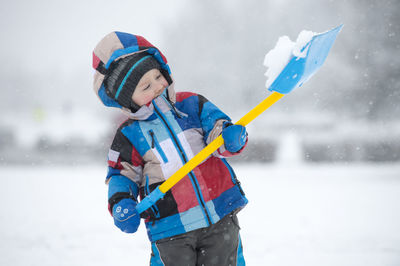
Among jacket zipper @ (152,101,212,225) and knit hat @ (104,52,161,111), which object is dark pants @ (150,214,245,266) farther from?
knit hat @ (104,52,161,111)

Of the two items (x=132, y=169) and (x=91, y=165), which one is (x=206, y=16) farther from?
(x=132, y=169)

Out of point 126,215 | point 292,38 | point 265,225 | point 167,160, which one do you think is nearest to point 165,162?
point 167,160

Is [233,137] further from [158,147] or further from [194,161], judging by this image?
[158,147]

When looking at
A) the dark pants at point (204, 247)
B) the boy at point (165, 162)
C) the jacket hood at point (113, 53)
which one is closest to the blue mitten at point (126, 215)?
the boy at point (165, 162)

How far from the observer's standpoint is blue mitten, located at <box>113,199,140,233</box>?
145 centimetres

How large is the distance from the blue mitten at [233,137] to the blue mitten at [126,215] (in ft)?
1.61

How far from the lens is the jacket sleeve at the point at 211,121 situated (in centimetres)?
154

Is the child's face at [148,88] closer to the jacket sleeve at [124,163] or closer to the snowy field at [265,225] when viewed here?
the jacket sleeve at [124,163]

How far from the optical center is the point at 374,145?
982 centimetres

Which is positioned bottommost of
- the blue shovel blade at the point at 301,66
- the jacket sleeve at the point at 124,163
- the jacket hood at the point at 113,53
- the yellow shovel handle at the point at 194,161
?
the yellow shovel handle at the point at 194,161

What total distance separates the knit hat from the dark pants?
0.64 m

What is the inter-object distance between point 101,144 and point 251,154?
5101 millimetres

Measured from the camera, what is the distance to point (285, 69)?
1.41 metres

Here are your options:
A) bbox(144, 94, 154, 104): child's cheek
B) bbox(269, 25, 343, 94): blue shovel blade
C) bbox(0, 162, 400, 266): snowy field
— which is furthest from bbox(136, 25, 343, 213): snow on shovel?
bbox(0, 162, 400, 266): snowy field
